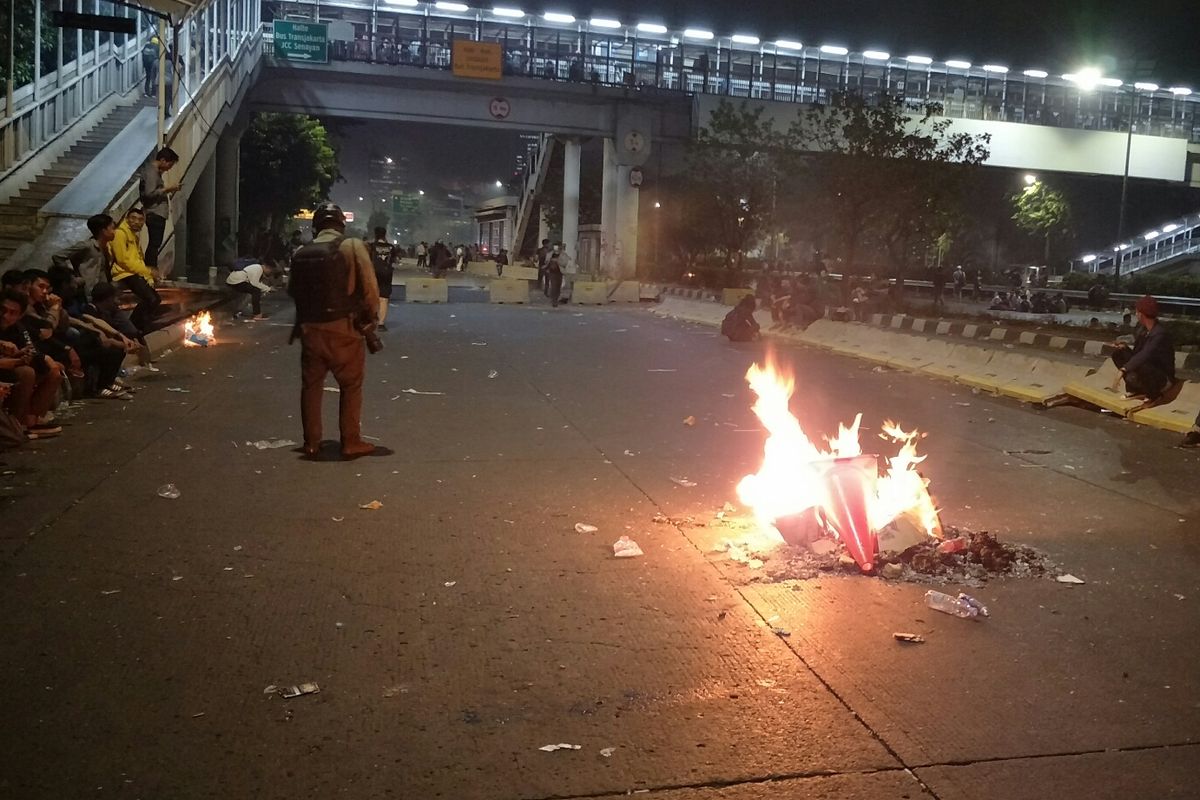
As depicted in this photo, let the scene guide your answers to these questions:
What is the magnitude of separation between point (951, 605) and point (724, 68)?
50.8m

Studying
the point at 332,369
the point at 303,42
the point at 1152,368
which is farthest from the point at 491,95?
the point at 332,369

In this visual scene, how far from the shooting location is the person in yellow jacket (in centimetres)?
1341

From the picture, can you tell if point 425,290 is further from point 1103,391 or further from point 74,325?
point 1103,391

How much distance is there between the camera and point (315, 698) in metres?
4.08

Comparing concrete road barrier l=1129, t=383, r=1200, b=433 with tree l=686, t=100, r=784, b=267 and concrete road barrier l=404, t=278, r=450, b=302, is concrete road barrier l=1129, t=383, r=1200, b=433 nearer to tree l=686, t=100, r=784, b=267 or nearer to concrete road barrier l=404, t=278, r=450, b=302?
concrete road barrier l=404, t=278, r=450, b=302

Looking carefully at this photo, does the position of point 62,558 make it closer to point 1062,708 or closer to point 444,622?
point 444,622

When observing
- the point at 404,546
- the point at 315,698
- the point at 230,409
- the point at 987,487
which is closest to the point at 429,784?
the point at 315,698

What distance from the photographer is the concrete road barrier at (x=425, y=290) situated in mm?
31672

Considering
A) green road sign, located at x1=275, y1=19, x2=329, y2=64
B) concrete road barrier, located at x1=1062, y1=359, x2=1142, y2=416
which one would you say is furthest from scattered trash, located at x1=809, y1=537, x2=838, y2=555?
green road sign, located at x1=275, y1=19, x2=329, y2=64

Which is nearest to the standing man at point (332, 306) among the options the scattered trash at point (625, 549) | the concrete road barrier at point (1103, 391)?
the scattered trash at point (625, 549)

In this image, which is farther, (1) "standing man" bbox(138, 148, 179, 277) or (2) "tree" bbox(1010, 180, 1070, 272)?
(2) "tree" bbox(1010, 180, 1070, 272)

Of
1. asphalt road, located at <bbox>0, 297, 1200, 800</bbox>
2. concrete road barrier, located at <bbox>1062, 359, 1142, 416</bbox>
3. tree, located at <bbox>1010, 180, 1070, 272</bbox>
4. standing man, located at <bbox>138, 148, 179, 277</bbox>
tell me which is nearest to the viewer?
asphalt road, located at <bbox>0, 297, 1200, 800</bbox>

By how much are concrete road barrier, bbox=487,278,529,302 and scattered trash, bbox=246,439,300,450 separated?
2374 centimetres

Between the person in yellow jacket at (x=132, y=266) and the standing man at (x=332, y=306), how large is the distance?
6.04 meters
